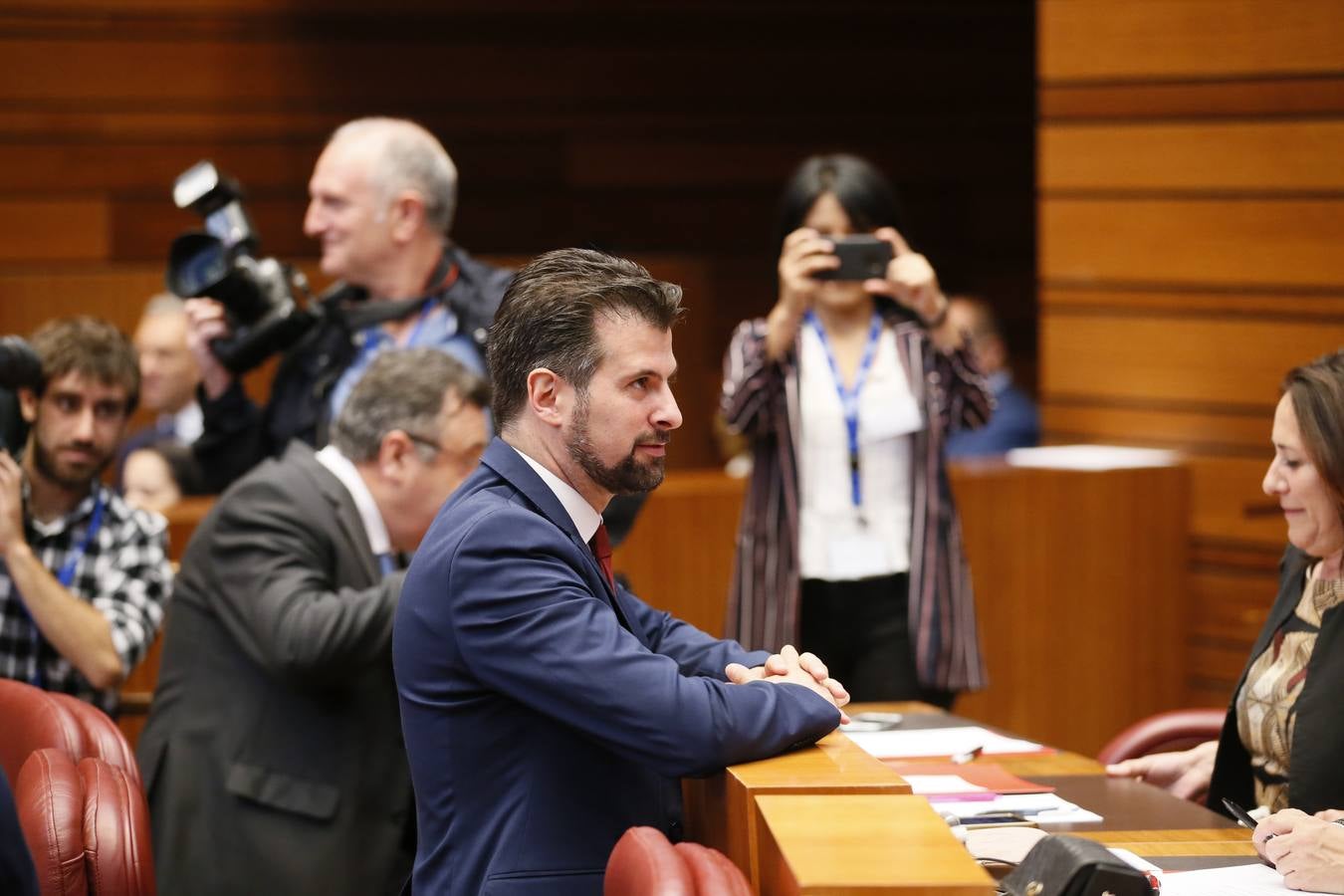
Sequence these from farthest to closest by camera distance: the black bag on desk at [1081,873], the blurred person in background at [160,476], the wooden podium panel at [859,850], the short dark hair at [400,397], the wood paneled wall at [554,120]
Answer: the wood paneled wall at [554,120], the blurred person in background at [160,476], the short dark hair at [400,397], the black bag on desk at [1081,873], the wooden podium panel at [859,850]

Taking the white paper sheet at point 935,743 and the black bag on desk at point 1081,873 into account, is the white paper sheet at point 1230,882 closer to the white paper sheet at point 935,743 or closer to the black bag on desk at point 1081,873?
the black bag on desk at point 1081,873

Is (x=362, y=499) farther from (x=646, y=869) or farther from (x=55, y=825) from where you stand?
(x=646, y=869)

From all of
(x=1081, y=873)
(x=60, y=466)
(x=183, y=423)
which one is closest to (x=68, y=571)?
(x=60, y=466)

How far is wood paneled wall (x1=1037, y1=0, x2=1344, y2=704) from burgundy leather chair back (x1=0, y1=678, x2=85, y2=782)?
10.2ft

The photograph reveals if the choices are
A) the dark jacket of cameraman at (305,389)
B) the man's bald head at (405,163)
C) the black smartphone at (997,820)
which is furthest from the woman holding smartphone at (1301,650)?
the man's bald head at (405,163)

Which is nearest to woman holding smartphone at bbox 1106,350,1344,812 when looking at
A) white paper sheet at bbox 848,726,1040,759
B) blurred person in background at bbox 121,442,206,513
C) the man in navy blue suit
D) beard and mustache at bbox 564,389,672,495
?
white paper sheet at bbox 848,726,1040,759

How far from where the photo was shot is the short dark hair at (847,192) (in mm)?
3537

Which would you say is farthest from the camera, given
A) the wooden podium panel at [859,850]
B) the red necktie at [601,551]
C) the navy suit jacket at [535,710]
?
the red necktie at [601,551]

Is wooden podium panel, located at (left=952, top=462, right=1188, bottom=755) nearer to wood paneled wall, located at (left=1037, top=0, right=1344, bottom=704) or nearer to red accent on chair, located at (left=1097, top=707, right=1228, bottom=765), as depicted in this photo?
wood paneled wall, located at (left=1037, top=0, right=1344, bottom=704)

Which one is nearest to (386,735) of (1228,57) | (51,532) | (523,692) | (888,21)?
(51,532)

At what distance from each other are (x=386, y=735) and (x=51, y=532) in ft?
2.46

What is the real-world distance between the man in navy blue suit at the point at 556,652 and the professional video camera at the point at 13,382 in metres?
1.18

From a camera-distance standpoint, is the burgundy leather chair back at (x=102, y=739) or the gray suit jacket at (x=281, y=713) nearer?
the burgundy leather chair back at (x=102, y=739)

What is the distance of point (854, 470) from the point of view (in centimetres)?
346
